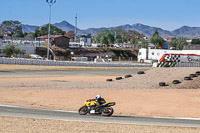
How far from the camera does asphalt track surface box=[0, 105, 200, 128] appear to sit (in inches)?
720

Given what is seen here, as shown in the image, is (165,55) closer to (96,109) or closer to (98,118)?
(96,109)

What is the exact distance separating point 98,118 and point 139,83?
746 inches

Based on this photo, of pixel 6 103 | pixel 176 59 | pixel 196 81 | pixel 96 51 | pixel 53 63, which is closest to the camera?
pixel 6 103

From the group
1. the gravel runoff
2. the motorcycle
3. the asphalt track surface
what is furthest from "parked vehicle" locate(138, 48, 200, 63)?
the motorcycle

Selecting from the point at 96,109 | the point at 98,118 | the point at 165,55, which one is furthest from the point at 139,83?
the point at 165,55

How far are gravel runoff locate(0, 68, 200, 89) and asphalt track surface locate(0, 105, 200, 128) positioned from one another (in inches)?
534

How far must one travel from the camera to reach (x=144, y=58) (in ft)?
282

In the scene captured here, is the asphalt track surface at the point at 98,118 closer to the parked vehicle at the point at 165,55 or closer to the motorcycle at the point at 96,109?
the motorcycle at the point at 96,109

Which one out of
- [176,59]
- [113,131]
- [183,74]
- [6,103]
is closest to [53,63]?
[176,59]

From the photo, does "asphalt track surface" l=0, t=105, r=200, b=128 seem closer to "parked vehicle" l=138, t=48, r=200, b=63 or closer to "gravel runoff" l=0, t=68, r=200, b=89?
"gravel runoff" l=0, t=68, r=200, b=89

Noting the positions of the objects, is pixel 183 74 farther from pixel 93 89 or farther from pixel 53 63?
pixel 53 63

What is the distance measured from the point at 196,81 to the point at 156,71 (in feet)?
18.5

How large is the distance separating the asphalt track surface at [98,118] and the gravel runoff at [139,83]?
13573mm

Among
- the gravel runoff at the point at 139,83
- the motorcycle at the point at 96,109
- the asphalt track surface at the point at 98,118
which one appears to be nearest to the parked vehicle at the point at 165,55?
the gravel runoff at the point at 139,83
